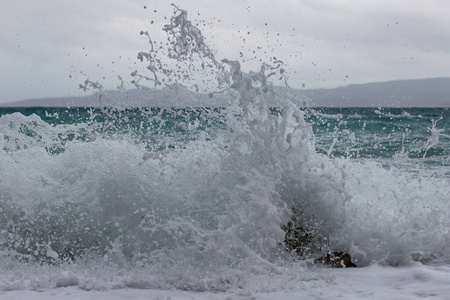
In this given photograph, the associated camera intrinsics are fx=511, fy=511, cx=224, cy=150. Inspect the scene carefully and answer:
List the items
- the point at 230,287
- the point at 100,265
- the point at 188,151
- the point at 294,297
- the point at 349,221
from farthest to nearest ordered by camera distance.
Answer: the point at 188,151 < the point at 349,221 < the point at 100,265 < the point at 230,287 < the point at 294,297

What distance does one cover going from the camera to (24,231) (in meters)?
4.03

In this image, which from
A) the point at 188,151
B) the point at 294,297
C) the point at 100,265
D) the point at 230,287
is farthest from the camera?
the point at 188,151

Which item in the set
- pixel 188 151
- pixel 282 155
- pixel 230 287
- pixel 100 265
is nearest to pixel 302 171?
pixel 282 155

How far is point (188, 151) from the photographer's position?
13.8 ft

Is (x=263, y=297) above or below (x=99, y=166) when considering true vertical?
below

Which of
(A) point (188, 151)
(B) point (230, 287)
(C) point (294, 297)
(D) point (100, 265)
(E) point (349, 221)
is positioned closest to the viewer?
(C) point (294, 297)

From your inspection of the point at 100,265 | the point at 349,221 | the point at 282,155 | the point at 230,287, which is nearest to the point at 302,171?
the point at 282,155

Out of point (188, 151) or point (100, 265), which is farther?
point (188, 151)

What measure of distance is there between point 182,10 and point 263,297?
7.52 ft

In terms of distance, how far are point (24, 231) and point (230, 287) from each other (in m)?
1.98

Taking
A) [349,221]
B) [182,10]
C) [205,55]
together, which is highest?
[182,10]

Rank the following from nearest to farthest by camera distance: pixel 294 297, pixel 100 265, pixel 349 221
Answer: pixel 294 297, pixel 100 265, pixel 349 221

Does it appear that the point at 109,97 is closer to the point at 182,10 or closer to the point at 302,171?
the point at 182,10

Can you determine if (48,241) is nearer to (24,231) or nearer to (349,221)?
(24,231)
